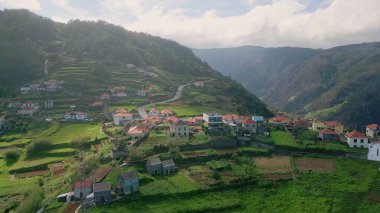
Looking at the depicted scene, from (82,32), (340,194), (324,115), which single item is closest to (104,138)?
(340,194)

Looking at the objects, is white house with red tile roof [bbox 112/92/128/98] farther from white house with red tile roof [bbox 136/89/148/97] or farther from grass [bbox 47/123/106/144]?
grass [bbox 47/123/106/144]

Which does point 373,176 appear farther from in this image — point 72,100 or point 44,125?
point 72,100

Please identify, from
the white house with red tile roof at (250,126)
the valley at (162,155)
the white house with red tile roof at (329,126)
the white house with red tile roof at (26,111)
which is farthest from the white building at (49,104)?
the white house with red tile roof at (329,126)

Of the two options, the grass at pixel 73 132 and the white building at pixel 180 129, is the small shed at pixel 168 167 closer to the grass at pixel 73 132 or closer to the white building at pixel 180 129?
the white building at pixel 180 129

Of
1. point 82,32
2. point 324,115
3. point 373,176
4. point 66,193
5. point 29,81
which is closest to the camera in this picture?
point 66,193

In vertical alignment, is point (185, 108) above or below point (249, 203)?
above

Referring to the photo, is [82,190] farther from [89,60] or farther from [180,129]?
[89,60]

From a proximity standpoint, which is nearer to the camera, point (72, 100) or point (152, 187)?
point (152, 187)

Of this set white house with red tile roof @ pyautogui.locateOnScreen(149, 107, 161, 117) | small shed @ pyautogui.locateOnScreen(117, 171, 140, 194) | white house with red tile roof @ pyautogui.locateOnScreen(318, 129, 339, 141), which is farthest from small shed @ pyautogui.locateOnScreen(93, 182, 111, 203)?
white house with red tile roof @ pyautogui.locateOnScreen(149, 107, 161, 117)
